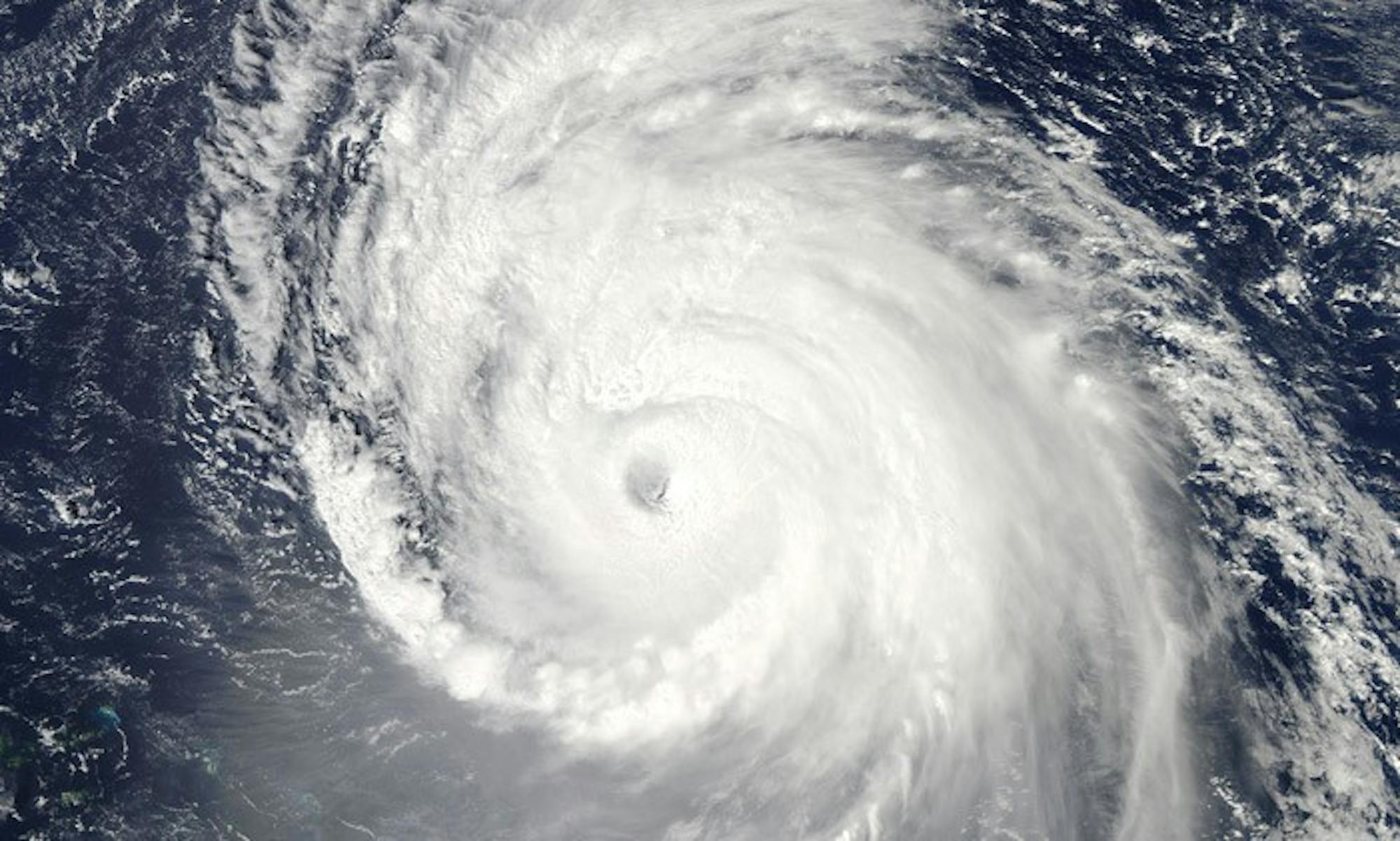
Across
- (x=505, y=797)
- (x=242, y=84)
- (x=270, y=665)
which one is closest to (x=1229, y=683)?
(x=505, y=797)

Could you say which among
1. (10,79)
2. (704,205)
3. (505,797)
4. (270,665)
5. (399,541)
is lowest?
(505,797)

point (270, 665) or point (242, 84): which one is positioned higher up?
point (242, 84)

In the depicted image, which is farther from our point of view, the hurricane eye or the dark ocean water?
the hurricane eye

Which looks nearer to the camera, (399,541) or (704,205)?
(399,541)

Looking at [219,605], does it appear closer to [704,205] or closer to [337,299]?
[337,299]

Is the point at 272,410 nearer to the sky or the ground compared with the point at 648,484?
nearer to the sky

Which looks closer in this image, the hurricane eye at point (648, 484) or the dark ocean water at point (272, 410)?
the dark ocean water at point (272, 410)

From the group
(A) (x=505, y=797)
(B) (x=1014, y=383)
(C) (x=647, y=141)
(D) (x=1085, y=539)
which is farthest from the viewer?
(C) (x=647, y=141)

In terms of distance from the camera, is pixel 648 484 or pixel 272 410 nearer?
pixel 272 410
